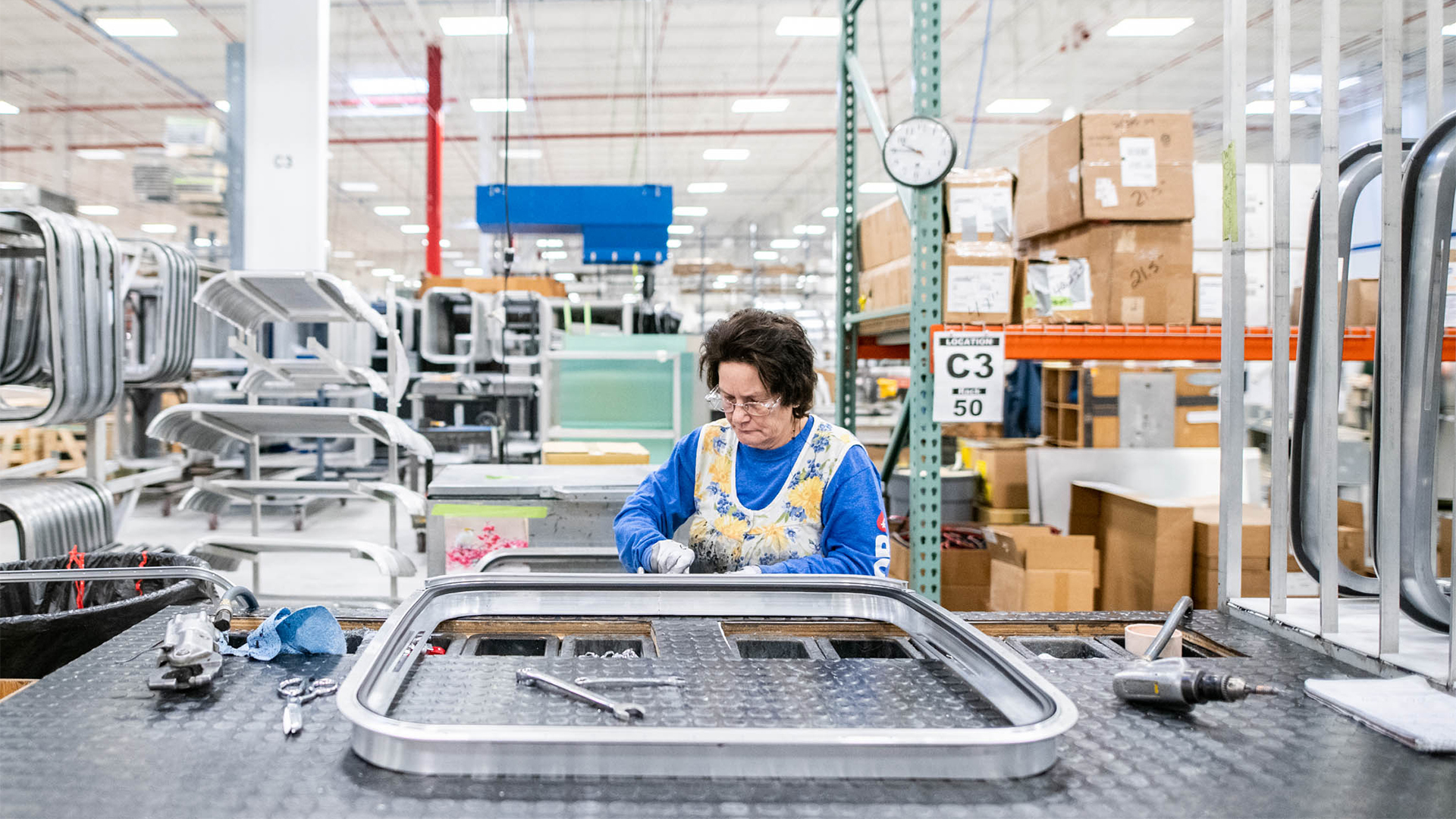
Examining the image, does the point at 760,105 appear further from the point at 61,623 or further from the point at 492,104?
the point at 61,623

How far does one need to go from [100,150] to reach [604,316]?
10916mm

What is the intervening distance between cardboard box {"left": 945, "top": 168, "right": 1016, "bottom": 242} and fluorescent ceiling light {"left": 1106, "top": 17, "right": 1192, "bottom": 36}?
21.2ft

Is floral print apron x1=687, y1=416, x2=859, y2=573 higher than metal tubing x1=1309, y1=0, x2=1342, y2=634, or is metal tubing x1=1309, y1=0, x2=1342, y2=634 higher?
metal tubing x1=1309, y1=0, x2=1342, y2=634

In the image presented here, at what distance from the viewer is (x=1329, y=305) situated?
48.6 inches

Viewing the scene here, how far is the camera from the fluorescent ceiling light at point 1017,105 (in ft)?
34.3

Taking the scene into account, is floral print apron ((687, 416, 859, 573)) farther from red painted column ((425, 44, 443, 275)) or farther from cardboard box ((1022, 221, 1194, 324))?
red painted column ((425, 44, 443, 275))

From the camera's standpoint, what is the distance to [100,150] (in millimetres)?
13414

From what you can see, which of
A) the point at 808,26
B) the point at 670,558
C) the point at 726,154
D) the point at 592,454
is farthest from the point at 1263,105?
the point at 670,558

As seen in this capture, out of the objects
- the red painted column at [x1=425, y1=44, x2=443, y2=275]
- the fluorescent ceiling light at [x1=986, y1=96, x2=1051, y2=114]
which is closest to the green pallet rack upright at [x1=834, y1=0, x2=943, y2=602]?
the red painted column at [x1=425, y1=44, x2=443, y2=275]

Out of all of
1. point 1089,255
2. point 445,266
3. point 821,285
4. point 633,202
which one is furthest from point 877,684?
point 445,266

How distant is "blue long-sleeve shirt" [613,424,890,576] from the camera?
1751 mm

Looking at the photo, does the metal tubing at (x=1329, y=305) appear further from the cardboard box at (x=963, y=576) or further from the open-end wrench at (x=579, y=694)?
the cardboard box at (x=963, y=576)

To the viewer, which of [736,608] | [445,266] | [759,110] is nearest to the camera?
[736,608]

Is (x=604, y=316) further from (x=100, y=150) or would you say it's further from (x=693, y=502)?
(x=100, y=150)
